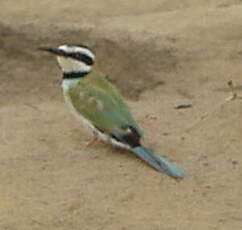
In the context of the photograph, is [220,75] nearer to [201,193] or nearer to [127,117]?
[127,117]

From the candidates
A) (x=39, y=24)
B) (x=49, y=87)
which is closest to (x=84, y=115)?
(x=49, y=87)

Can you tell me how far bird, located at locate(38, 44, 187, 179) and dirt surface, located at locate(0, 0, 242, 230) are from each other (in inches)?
4.6

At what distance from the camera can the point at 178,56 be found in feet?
31.1

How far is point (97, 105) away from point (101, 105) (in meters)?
0.03

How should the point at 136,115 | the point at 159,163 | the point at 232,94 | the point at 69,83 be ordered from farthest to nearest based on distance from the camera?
1. the point at 232,94
2. the point at 136,115
3. the point at 69,83
4. the point at 159,163

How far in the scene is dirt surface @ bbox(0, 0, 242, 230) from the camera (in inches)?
221

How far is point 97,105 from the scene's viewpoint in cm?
677

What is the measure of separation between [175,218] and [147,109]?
2332 mm

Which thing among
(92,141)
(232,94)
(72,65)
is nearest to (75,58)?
(72,65)

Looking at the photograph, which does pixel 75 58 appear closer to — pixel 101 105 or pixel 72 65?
pixel 72 65

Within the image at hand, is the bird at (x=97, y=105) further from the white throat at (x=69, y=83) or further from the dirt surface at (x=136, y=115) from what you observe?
the dirt surface at (x=136, y=115)

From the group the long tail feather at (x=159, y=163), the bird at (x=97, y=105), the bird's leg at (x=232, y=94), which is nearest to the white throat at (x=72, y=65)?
the bird at (x=97, y=105)

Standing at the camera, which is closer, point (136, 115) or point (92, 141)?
point (92, 141)

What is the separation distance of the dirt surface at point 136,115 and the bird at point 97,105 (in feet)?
0.39
